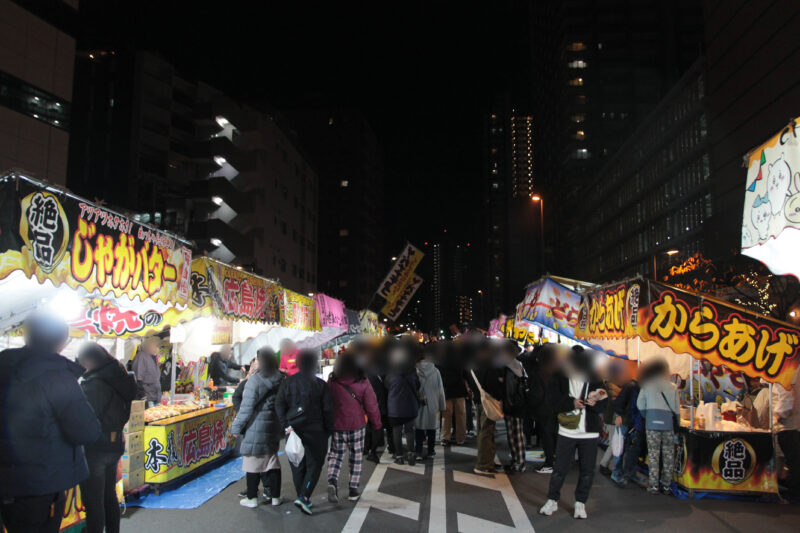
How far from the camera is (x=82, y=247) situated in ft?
18.9

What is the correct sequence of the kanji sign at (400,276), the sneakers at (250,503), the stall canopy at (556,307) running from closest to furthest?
the sneakers at (250,503), the stall canopy at (556,307), the kanji sign at (400,276)

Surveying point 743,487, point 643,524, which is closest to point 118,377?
point 643,524

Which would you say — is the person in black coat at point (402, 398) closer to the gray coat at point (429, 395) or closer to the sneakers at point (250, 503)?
the gray coat at point (429, 395)

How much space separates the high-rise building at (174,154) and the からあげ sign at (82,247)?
3792 cm

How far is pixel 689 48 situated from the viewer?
253 ft

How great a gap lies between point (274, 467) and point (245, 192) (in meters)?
42.8

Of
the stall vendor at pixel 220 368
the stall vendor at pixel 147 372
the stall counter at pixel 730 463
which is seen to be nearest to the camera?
the stall counter at pixel 730 463

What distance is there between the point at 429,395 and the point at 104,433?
6.71 m

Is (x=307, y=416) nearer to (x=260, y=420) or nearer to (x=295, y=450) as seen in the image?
(x=295, y=450)

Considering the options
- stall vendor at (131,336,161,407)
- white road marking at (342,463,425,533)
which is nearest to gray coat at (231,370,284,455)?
white road marking at (342,463,425,533)

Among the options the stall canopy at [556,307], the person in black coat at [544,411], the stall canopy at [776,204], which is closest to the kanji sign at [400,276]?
the stall canopy at [556,307]

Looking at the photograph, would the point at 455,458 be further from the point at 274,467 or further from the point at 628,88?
the point at 628,88

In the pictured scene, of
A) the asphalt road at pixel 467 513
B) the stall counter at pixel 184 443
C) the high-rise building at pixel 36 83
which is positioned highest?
the high-rise building at pixel 36 83

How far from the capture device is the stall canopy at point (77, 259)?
187 inches
